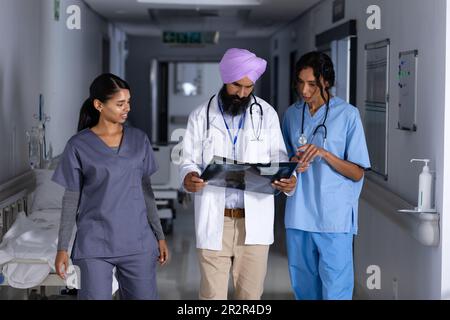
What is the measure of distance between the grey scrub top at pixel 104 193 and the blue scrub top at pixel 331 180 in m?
0.90

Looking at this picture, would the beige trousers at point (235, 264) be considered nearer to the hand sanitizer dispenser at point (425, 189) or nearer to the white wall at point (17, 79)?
the hand sanitizer dispenser at point (425, 189)

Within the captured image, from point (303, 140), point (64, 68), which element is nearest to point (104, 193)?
point (303, 140)

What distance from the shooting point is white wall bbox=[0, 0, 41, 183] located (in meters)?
5.26

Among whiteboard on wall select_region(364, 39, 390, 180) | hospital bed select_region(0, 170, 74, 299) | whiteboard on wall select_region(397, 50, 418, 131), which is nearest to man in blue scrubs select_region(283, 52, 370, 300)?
whiteboard on wall select_region(397, 50, 418, 131)

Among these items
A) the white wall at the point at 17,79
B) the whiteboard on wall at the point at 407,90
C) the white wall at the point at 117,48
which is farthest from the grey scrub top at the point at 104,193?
the white wall at the point at 117,48

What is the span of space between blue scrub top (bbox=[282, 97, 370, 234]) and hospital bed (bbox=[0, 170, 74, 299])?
1.25 meters

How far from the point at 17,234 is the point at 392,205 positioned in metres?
2.21

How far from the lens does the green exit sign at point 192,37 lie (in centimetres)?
1320

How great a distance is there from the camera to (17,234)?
4586 mm

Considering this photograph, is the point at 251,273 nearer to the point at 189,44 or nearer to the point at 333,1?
the point at 333,1

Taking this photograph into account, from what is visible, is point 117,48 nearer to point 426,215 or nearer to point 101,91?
point 426,215

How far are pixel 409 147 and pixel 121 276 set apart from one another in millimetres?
2074

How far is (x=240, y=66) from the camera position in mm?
3531
